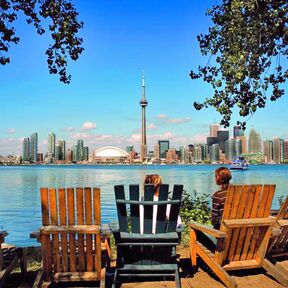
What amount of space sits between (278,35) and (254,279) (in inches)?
200

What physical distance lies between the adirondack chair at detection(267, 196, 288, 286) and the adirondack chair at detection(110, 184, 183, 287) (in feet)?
4.38

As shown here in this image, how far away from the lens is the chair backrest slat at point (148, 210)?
4.58 meters

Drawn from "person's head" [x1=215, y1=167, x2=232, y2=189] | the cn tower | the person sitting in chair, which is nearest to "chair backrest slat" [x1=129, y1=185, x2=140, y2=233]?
the person sitting in chair

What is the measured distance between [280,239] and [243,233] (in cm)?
85

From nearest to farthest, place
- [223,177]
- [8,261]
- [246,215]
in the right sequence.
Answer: [246,215], [8,261], [223,177]

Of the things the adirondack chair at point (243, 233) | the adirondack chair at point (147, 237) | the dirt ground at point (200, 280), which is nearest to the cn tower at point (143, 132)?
the dirt ground at point (200, 280)

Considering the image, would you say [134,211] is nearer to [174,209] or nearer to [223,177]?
[174,209]

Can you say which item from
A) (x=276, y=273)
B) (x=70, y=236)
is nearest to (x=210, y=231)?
(x=276, y=273)

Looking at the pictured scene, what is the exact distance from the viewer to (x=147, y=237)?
4.64 meters

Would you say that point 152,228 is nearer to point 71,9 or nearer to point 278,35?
point 71,9

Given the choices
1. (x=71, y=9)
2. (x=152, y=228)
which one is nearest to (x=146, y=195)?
(x=152, y=228)

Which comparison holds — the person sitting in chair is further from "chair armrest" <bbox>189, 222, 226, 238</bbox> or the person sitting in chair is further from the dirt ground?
the dirt ground

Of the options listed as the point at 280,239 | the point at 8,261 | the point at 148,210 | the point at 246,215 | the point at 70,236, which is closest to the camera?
the point at 70,236

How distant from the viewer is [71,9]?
24.2ft
